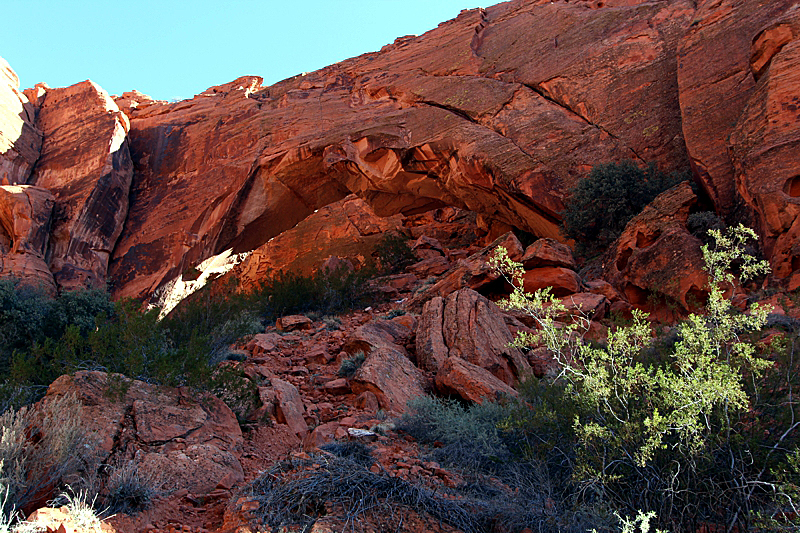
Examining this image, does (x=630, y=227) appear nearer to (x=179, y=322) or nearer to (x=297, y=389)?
(x=297, y=389)

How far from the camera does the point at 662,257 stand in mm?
9391

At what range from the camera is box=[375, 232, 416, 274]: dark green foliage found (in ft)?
55.3

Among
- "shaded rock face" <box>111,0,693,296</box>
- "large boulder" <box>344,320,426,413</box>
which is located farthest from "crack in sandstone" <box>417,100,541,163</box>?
"large boulder" <box>344,320,426,413</box>

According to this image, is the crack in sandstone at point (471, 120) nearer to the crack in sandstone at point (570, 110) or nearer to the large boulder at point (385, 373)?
the crack in sandstone at point (570, 110)

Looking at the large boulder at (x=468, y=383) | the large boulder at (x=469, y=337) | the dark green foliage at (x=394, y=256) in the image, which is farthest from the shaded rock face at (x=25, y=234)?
the large boulder at (x=468, y=383)

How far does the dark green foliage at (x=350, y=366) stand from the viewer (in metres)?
6.77

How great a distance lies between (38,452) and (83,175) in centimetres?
1402

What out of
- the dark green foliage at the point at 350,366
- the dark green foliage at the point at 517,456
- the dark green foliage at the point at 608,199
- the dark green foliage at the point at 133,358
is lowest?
the dark green foliage at the point at 517,456

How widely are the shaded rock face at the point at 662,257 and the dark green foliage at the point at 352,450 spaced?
6.18 metres

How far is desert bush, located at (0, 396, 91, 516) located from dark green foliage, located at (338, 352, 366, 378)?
11.0 feet

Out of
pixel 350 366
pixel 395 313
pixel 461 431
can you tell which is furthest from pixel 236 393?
pixel 395 313

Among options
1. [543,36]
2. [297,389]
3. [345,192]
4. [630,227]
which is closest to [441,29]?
[543,36]

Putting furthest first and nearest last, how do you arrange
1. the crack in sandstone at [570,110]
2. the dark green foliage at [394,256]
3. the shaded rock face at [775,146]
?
the dark green foliage at [394,256], the crack in sandstone at [570,110], the shaded rock face at [775,146]

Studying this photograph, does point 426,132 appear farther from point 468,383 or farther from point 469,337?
point 468,383
